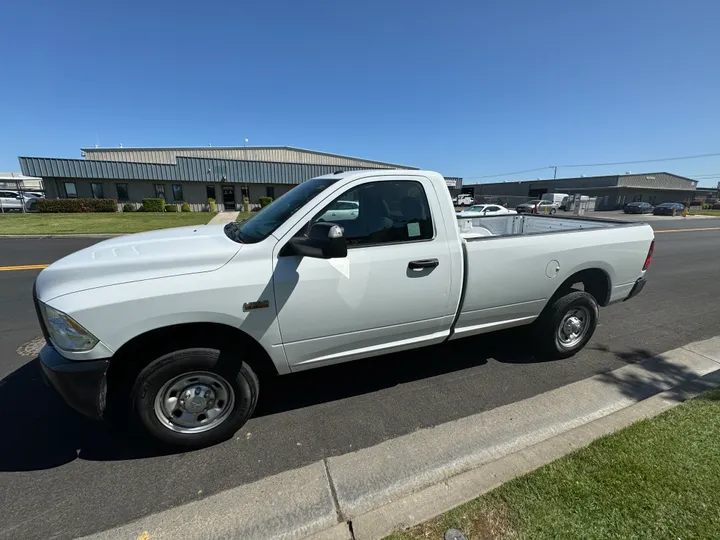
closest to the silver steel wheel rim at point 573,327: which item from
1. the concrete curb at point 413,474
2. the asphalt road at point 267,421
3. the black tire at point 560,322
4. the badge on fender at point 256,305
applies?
the black tire at point 560,322

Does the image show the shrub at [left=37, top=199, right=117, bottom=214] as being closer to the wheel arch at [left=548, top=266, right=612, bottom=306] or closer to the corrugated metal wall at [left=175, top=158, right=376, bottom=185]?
the corrugated metal wall at [left=175, top=158, right=376, bottom=185]

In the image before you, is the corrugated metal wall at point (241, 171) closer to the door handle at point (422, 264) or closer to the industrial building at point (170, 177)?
the industrial building at point (170, 177)

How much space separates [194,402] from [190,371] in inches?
11.0

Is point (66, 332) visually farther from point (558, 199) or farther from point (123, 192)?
point (558, 199)

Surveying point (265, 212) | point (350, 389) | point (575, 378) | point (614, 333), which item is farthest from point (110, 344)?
point (614, 333)

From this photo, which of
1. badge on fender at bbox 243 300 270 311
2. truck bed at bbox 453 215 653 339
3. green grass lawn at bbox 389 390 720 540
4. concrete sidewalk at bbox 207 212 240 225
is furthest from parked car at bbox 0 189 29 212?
green grass lawn at bbox 389 390 720 540

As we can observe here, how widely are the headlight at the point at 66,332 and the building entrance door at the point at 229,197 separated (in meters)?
31.8

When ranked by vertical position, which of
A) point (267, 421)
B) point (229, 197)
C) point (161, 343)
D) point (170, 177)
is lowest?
point (267, 421)

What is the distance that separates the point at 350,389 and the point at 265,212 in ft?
5.91

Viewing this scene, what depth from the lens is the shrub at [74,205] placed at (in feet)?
80.7

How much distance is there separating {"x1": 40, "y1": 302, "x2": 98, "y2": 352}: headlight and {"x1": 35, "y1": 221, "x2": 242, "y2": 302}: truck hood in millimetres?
106

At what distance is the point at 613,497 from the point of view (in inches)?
77.8

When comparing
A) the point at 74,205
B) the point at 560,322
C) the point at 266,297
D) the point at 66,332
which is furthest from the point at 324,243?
the point at 74,205

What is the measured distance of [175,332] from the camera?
231 centimetres
